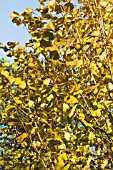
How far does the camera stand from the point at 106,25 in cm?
311

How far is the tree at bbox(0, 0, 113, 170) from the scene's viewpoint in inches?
105

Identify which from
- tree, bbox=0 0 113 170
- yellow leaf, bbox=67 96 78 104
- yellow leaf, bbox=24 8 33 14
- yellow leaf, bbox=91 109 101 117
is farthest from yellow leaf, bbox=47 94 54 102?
yellow leaf, bbox=24 8 33 14

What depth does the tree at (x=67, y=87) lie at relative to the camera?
2.67m

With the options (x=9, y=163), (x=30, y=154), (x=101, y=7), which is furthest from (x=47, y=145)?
(x=101, y=7)

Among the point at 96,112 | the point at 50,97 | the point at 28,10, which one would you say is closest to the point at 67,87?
the point at 50,97

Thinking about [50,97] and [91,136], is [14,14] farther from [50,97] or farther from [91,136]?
[91,136]

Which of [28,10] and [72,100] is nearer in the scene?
[72,100]

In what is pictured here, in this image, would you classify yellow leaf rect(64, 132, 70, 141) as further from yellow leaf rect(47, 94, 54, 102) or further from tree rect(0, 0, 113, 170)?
yellow leaf rect(47, 94, 54, 102)

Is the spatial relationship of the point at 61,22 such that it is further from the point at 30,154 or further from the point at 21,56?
the point at 30,154

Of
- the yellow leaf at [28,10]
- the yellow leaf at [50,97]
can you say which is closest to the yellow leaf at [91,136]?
the yellow leaf at [50,97]

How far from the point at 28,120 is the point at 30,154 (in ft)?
1.15

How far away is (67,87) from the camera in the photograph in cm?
291

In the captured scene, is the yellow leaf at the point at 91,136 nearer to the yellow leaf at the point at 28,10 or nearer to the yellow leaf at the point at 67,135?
the yellow leaf at the point at 67,135

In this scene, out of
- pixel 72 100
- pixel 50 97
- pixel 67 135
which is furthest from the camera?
pixel 50 97
